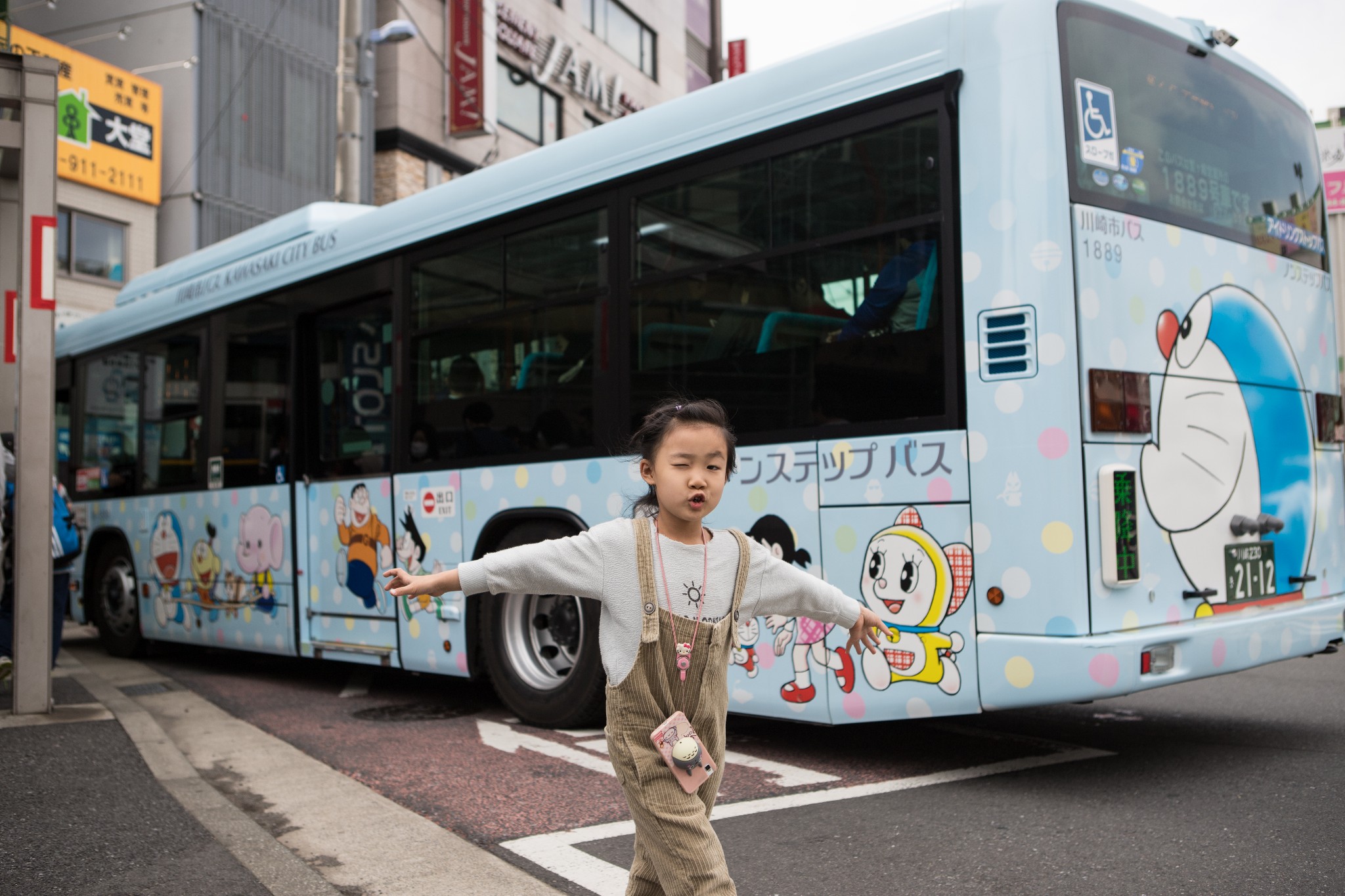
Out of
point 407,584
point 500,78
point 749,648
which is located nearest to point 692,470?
point 407,584

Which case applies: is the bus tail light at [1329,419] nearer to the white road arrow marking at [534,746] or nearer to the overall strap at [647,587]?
the white road arrow marking at [534,746]

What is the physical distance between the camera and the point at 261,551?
861 cm

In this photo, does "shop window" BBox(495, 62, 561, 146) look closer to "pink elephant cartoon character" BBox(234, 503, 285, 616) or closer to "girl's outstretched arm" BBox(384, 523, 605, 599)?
"pink elephant cartoon character" BBox(234, 503, 285, 616)

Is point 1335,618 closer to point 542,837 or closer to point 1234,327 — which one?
point 1234,327

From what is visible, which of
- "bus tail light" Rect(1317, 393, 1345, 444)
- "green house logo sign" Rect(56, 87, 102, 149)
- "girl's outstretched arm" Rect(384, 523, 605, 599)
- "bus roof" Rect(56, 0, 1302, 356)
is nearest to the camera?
"girl's outstretched arm" Rect(384, 523, 605, 599)

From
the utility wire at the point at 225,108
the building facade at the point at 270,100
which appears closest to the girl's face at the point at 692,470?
the building facade at the point at 270,100

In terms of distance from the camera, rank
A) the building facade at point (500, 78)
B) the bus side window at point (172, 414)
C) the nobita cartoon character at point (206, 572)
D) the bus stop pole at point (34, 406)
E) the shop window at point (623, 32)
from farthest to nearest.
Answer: the shop window at point (623, 32) → the building facade at point (500, 78) → the bus side window at point (172, 414) → the nobita cartoon character at point (206, 572) → the bus stop pole at point (34, 406)

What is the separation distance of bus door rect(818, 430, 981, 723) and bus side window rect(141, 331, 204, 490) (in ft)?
20.1

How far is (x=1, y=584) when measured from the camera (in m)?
6.98

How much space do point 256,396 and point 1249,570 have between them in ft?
21.8

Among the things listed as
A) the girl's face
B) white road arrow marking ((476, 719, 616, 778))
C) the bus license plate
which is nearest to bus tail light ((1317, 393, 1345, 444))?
the bus license plate

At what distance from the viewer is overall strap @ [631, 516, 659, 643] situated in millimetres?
2662

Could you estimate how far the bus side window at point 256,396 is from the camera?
27.5 feet

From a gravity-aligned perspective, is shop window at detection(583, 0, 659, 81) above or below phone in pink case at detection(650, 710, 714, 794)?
above
